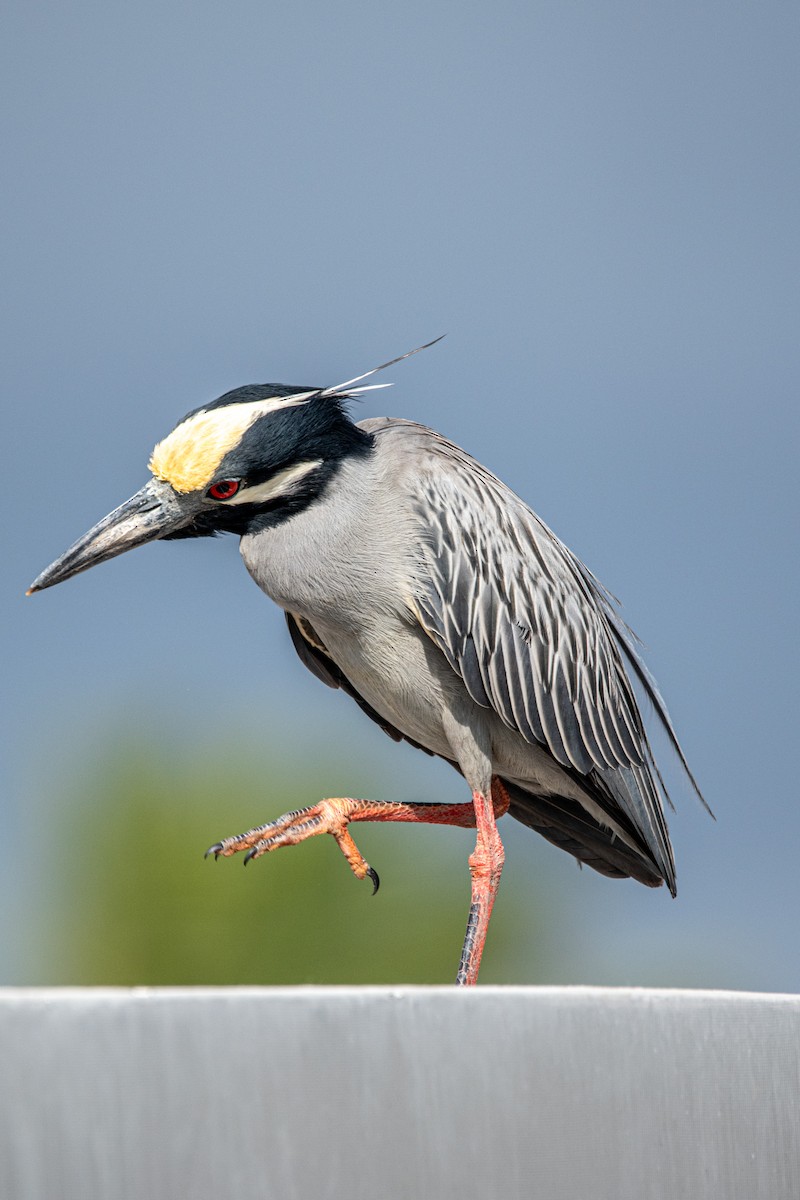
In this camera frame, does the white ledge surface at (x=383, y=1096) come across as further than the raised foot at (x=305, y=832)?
No

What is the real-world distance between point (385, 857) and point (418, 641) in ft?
45.3

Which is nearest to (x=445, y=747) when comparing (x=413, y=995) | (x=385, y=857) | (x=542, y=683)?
(x=542, y=683)

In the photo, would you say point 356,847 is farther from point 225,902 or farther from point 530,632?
point 225,902

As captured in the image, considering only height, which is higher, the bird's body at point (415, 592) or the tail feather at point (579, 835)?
the bird's body at point (415, 592)

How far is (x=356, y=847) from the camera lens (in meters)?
4.40

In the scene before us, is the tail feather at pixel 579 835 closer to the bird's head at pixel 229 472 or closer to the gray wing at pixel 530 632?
the gray wing at pixel 530 632

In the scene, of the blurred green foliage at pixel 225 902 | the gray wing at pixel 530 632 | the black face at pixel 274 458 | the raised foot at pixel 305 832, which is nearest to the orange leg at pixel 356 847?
the raised foot at pixel 305 832

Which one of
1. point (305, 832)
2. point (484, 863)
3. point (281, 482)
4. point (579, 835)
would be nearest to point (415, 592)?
point (281, 482)

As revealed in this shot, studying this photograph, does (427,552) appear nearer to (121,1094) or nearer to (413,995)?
(413,995)

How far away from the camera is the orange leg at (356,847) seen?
4125 millimetres

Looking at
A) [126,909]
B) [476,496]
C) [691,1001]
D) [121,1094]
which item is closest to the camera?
[121,1094]

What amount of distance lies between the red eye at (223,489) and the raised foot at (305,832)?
103cm

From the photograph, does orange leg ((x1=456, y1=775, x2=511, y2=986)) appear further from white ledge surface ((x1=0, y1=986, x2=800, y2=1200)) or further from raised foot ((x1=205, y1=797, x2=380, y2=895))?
white ledge surface ((x1=0, y1=986, x2=800, y2=1200))

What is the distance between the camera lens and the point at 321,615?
418 centimetres
